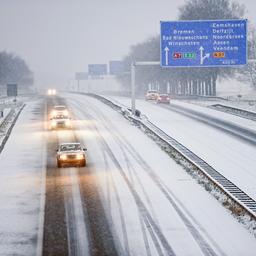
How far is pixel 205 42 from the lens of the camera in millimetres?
48969

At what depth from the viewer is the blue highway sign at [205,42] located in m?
48.6

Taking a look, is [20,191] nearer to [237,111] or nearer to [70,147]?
[70,147]

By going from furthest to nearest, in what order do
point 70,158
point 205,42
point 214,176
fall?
point 205,42 → point 70,158 → point 214,176

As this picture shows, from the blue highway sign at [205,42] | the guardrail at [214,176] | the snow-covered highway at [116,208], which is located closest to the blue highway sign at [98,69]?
the blue highway sign at [205,42]

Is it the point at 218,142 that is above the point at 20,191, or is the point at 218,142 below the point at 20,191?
above

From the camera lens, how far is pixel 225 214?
2145 cm

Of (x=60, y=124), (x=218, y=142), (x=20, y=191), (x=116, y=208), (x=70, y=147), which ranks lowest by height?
(x=116, y=208)

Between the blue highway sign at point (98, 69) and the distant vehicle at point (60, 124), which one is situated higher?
the blue highway sign at point (98, 69)

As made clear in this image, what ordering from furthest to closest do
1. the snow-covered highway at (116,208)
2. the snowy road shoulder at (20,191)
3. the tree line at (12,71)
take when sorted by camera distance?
1. the tree line at (12,71)
2. the snowy road shoulder at (20,191)
3. the snow-covered highway at (116,208)

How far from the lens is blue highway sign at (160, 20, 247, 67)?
4859 cm

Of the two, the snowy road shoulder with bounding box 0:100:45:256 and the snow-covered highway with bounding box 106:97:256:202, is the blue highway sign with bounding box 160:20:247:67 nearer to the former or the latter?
the snow-covered highway with bounding box 106:97:256:202

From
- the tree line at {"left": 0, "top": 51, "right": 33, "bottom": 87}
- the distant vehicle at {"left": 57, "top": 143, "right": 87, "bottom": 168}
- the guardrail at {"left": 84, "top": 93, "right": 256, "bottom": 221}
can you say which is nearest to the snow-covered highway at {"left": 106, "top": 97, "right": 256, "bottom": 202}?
the guardrail at {"left": 84, "top": 93, "right": 256, "bottom": 221}

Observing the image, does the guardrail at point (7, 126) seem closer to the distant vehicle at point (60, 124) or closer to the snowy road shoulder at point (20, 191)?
the snowy road shoulder at point (20, 191)

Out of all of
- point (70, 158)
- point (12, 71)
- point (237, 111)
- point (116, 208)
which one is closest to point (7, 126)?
point (70, 158)
